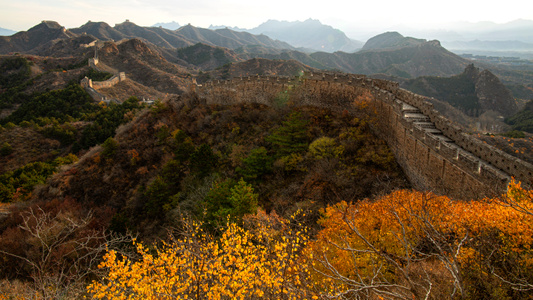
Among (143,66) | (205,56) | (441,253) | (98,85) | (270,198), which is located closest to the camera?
(441,253)

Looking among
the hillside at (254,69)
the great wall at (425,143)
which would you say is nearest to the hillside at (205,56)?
the hillside at (254,69)

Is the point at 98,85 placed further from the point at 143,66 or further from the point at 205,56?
the point at 205,56

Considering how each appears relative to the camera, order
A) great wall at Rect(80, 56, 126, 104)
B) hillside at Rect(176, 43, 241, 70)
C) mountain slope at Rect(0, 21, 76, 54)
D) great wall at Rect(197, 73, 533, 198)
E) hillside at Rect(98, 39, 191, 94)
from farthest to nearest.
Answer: hillside at Rect(176, 43, 241, 70) < mountain slope at Rect(0, 21, 76, 54) < hillside at Rect(98, 39, 191, 94) < great wall at Rect(80, 56, 126, 104) < great wall at Rect(197, 73, 533, 198)

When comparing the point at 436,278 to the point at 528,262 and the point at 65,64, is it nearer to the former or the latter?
the point at 528,262

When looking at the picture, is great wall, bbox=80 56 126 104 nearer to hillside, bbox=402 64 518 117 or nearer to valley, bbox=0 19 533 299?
valley, bbox=0 19 533 299

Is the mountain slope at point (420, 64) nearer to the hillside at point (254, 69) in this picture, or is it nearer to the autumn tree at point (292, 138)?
the hillside at point (254, 69)

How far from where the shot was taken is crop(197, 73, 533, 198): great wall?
1129 cm

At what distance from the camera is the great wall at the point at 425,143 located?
1129cm

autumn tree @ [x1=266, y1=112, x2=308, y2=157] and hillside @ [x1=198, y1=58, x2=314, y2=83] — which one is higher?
hillside @ [x1=198, y1=58, x2=314, y2=83]

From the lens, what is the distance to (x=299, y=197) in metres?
18.3

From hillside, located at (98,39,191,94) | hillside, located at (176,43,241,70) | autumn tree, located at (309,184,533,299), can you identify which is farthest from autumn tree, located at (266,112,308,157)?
hillside, located at (176,43,241,70)

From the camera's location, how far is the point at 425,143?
14.8 metres

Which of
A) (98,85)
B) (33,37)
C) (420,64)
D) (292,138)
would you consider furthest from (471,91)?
(33,37)

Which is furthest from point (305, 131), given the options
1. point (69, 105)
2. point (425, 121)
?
point (69, 105)
